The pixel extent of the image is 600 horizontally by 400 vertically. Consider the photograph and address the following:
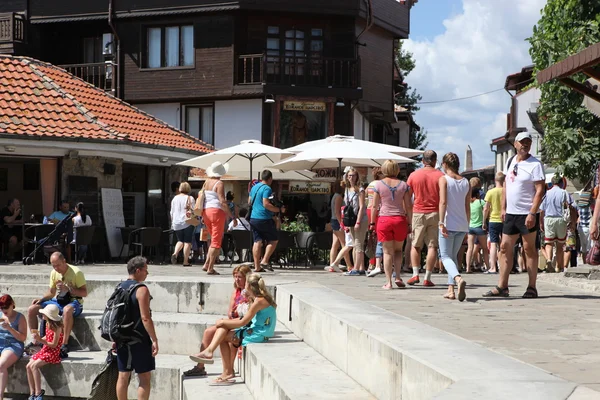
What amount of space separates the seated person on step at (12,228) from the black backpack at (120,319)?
9732mm

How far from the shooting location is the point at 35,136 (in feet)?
64.4

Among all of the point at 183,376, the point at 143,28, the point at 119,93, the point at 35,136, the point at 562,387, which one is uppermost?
the point at 143,28

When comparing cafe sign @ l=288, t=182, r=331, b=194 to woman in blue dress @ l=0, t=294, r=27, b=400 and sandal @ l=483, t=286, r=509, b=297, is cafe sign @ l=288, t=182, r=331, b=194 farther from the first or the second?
sandal @ l=483, t=286, r=509, b=297

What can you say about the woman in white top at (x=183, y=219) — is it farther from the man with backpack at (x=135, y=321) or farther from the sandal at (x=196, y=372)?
the sandal at (x=196, y=372)

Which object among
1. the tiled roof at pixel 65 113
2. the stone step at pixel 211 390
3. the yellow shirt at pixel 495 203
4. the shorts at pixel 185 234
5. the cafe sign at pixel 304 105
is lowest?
the stone step at pixel 211 390

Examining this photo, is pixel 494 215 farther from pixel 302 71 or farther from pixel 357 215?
pixel 302 71

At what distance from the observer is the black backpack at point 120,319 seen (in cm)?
1042

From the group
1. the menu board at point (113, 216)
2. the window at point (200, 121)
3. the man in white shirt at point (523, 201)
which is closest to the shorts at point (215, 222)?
the menu board at point (113, 216)

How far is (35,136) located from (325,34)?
16.2 meters

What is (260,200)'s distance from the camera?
16141 millimetres

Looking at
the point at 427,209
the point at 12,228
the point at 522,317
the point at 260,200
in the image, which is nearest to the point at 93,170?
the point at 12,228

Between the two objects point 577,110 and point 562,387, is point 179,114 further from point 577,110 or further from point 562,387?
point 562,387

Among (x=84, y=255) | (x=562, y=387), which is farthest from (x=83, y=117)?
(x=562, y=387)

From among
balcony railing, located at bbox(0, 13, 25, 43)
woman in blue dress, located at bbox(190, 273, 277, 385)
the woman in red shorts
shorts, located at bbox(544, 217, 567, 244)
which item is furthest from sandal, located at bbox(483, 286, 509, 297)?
balcony railing, located at bbox(0, 13, 25, 43)
